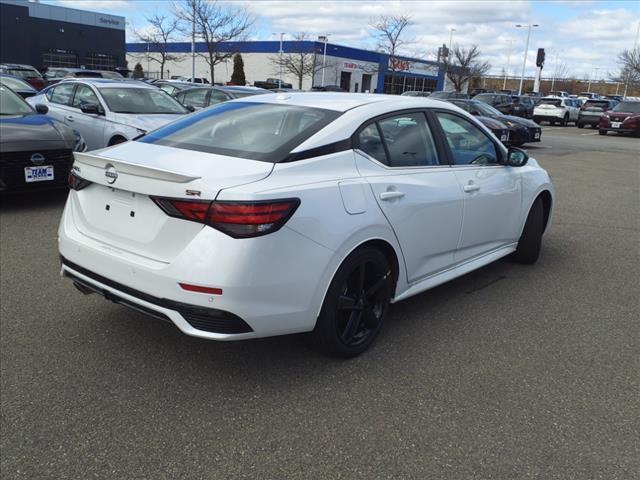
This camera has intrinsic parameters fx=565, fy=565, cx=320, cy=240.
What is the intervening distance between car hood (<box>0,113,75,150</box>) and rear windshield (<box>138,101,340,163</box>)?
3.61 meters

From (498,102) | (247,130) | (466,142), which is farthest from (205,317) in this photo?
(498,102)

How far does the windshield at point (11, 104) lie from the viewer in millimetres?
7551

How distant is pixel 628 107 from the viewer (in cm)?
2778

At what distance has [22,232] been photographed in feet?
19.7

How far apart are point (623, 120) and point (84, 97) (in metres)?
25.2

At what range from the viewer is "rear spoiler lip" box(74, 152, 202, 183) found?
2816mm

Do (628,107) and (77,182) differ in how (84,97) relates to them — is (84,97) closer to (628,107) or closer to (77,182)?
(77,182)

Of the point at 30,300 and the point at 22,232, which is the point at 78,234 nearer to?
the point at 30,300

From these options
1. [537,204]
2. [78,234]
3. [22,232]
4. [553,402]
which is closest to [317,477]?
[553,402]

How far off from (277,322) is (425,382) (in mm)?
972

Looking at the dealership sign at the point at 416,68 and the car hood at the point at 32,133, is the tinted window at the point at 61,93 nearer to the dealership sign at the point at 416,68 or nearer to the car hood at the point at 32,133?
the car hood at the point at 32,133

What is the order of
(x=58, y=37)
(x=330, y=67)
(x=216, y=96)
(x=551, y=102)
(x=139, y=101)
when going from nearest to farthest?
1. (x=139, y=101)
2. (x=216, y=96)
3. (x=551, y=102)
4. (x=58, y=37)
5. (x=330, y=67)

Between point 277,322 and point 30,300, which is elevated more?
point 277,322

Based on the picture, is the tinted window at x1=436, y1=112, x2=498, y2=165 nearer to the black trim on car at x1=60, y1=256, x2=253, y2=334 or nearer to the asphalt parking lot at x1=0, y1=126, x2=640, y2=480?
the asphalt parking lot at x1=0, y1=126, x2=640, y2=480
